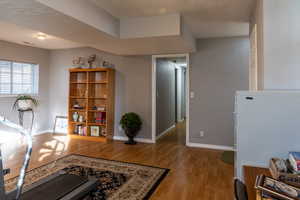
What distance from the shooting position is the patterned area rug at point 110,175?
95.3 inches

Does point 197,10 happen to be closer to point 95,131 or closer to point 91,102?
point 91,102

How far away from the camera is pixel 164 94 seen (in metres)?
5.98

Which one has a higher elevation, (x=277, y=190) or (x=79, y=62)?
(x=79, y=62)

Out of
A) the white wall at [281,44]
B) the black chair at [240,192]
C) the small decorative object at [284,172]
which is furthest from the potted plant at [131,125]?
the black chair at [240,192]

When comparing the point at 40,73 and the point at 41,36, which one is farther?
the point at 40,73

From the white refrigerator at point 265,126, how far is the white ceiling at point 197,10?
1.70m

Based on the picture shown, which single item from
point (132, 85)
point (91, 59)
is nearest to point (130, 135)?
point (132, 85)

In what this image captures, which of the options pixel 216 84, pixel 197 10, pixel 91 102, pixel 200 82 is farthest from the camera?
pixel 91 102

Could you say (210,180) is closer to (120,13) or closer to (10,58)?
(120,13)

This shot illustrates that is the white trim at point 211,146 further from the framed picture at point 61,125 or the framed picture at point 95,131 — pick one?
the framed picture at point 61,125

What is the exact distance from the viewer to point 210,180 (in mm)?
2838

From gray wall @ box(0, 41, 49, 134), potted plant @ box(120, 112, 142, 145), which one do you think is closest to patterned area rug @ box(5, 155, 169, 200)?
potted plant @ box(120, 112, 142, 145)

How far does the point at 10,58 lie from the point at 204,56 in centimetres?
464

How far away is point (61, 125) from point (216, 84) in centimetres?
443
